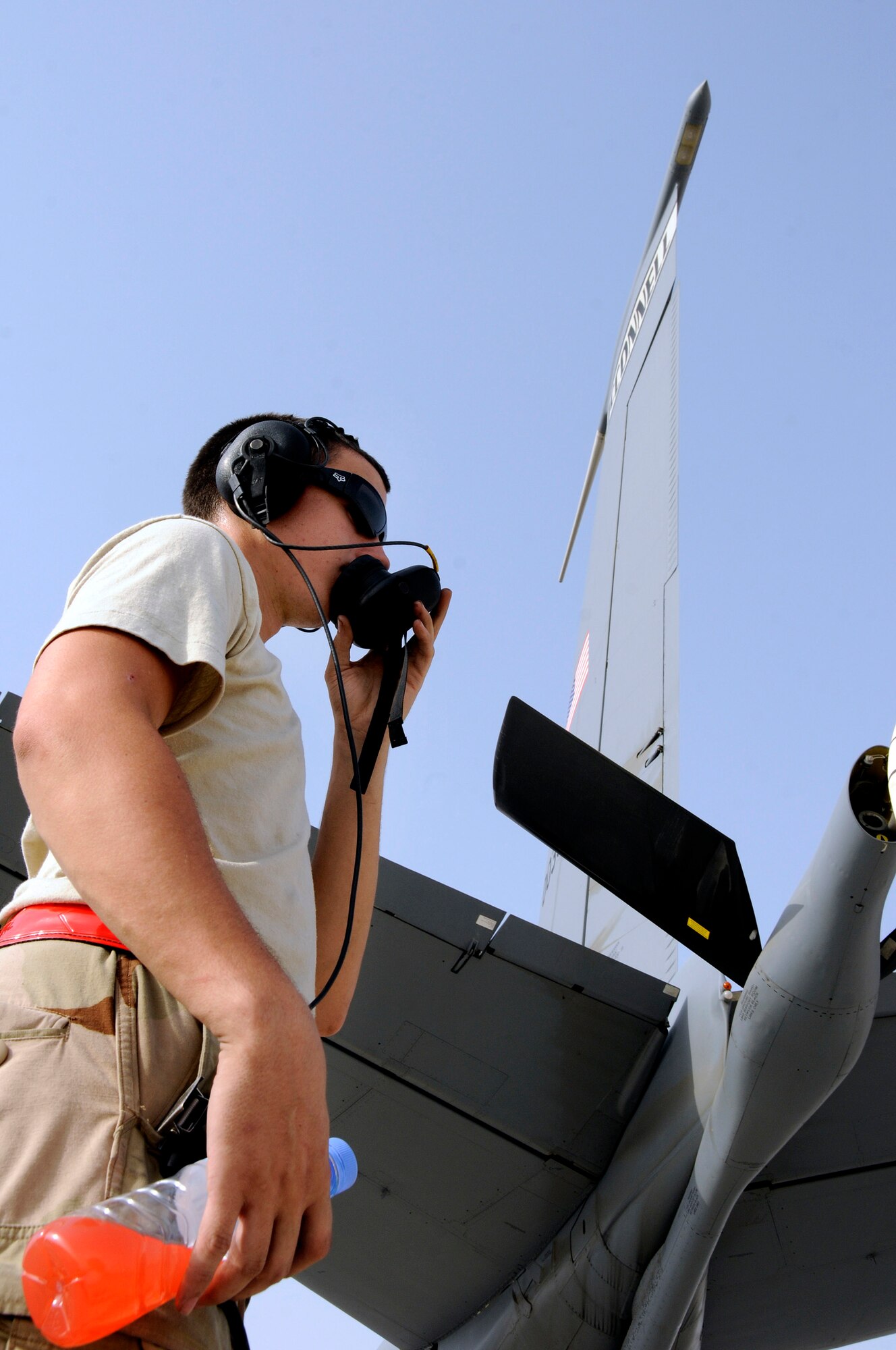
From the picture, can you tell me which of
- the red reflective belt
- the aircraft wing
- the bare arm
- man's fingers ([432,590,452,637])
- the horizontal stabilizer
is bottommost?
the aircraft wing

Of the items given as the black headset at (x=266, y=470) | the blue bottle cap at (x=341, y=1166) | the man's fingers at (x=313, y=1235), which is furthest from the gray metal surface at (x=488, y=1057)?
the man's fingers at (x=313, y=1235)

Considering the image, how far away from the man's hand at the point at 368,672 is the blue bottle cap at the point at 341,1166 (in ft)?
2.21

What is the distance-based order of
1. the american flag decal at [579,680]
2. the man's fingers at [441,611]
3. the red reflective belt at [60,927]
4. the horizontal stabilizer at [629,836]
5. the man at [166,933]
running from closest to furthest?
the man at [166,933] < the red reflective belt at [60,927] < the man's fingers at [441,611] < the horizontal stabilizer at [629,836] < the american flag decal at [579,680]

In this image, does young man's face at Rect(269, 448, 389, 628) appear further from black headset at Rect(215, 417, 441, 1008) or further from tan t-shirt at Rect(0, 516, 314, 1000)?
tan t-shirt at Rect(0, 516, 314, 1000)

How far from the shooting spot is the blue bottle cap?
123cm

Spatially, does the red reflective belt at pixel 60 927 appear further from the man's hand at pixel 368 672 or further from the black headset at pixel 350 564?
the man's hand at pixel 368 672

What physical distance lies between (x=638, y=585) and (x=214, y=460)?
4092mm

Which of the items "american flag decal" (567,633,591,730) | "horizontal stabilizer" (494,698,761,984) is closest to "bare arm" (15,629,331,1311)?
"horizontal stabilizer" (494,698,761,984)

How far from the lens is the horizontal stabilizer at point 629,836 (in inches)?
99.3

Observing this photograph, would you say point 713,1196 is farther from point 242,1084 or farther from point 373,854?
point 242,1084

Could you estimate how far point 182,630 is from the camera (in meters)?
1.13

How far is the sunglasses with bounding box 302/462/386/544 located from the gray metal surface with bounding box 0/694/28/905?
1581mm

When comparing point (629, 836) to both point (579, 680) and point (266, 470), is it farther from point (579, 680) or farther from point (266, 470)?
point (579, 680)

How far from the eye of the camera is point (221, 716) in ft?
4.24
